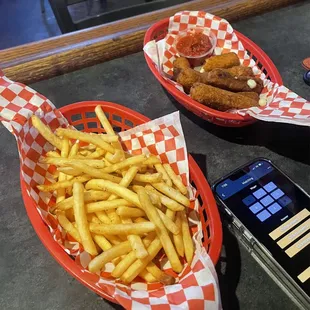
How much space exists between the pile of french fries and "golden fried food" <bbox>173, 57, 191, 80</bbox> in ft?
1.30

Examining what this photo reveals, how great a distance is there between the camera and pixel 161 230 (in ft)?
2.81

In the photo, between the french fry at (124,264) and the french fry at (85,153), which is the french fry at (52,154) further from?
the french fry at (124,264)

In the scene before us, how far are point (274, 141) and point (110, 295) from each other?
74 cm

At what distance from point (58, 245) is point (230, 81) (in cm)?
74

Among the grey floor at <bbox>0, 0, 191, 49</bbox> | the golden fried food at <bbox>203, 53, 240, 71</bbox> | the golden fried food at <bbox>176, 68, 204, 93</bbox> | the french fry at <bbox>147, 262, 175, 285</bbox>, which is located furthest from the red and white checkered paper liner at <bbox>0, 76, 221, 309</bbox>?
the grey floor at <bbox>0, 0, 191, 49</bbox>

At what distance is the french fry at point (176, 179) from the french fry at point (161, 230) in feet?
0.42

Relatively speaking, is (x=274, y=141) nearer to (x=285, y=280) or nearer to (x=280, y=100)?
(x=280, y=100)

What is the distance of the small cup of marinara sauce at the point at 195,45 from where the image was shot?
1.42 meters

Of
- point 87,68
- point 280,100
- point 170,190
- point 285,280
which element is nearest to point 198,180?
point 170,190

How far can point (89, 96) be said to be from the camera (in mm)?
1353

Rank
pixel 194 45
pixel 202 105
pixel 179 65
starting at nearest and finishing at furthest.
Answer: pixel 202 105 < pixel 179 65 < pixel 194 45

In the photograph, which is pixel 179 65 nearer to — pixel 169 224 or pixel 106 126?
pixel 106 126

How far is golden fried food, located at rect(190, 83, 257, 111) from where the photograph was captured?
46.8 inches

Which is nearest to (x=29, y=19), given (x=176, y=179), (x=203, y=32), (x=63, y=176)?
(x=203, y=32)
